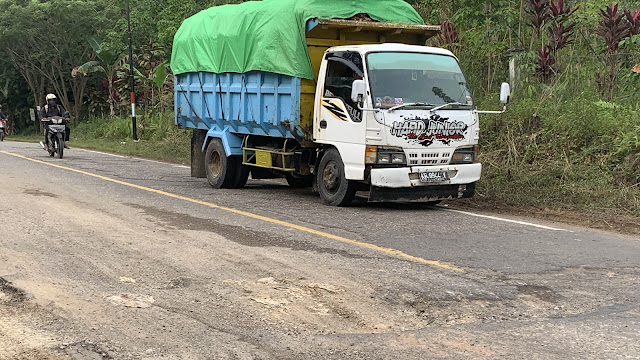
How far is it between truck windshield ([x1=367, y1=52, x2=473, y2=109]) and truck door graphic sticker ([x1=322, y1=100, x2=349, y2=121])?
587 millimetres

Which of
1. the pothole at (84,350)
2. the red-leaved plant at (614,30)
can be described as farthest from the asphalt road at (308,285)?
the red-leaved plant at (614,30)

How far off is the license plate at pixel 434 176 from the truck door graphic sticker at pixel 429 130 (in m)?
0.39

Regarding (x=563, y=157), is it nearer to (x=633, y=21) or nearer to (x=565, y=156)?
(x=565, y=156)

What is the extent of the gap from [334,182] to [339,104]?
1.09 m

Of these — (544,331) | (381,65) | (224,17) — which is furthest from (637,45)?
(544,331)

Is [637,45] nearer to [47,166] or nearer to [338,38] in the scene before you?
[338,38]

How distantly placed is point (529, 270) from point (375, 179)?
140 inches

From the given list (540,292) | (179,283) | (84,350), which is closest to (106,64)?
(179,283)

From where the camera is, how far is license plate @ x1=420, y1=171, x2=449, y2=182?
33.8ft

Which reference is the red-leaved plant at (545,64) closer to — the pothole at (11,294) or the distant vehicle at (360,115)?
the distant vehicle at (360,115)

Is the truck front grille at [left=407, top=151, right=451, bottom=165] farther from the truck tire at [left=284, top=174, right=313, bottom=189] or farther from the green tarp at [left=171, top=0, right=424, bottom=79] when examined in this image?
the truck tire at [left=284, top=174, right=313, bottom=189]

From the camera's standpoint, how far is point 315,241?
8.09 meters

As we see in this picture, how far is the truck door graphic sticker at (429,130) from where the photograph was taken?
10227 mm

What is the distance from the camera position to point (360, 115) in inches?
410
